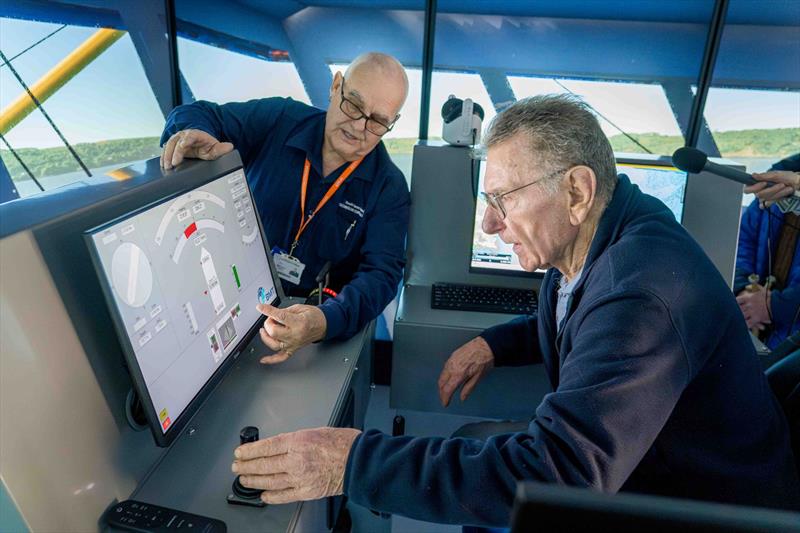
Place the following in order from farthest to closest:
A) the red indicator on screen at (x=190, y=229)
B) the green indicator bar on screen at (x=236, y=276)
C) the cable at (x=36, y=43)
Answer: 1. the cable at (x=36, y=43)
2. the green indicator bar on screen at (x=236, y=276)
3. the red indicator on screen at (x=190, y=229)

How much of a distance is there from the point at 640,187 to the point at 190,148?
4.87 ft

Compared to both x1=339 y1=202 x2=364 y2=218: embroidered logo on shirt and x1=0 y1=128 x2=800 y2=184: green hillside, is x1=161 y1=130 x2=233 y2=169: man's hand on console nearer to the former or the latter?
x1=0 y1=128 x2=800 y2=184: green hillside

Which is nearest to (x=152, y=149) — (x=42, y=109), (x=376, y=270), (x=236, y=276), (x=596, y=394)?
(x=42, y=109)

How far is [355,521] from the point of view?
150 cm

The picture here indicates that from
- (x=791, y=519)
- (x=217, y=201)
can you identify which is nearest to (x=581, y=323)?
(x=791, y=519)

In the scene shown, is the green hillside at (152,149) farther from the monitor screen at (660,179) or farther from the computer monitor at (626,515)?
the computer monitor at (626,515)

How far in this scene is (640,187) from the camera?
1.77 m

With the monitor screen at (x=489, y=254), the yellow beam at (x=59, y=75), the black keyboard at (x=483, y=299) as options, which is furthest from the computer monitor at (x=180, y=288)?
the yellow beam at (x=59, y=75)

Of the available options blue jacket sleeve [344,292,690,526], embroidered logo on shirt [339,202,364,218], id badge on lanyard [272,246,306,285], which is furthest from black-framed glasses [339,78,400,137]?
blue jacket sleeve [344,292,690,526]

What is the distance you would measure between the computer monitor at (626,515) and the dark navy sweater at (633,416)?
1.51 feet

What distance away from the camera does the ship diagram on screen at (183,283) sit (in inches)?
27.7

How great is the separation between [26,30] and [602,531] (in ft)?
9.79

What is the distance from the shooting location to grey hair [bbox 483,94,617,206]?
0.89 meters

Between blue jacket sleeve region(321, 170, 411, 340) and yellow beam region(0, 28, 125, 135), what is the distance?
1806 mm
